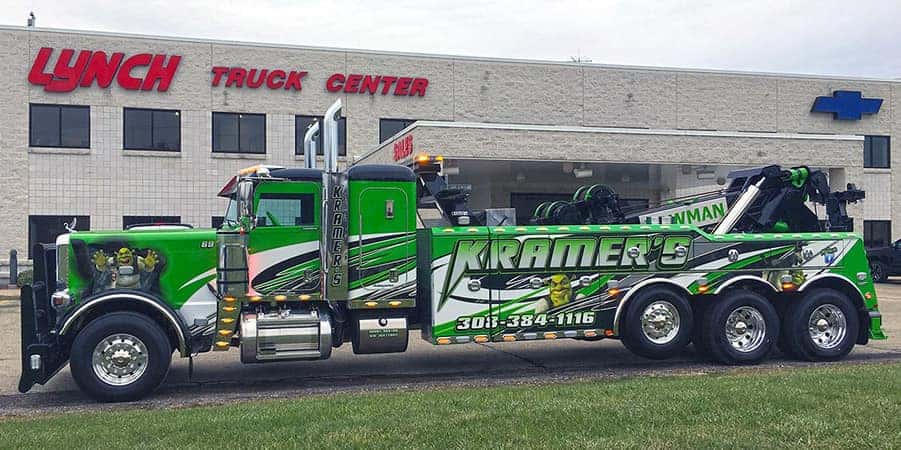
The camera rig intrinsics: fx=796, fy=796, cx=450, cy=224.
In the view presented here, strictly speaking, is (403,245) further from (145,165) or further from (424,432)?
(145,165)

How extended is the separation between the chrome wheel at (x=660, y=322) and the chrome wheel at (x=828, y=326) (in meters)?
2.08

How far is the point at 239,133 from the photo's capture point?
27547mm

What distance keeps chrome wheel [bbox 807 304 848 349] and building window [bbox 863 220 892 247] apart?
2599cm

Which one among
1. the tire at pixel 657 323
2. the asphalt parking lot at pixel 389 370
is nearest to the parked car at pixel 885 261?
the asphalt parking lot at pixel 389 370

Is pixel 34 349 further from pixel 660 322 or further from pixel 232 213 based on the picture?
pixel 660 322

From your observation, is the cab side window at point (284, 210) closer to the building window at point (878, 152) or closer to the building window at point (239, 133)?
the building window at point (239, 133)

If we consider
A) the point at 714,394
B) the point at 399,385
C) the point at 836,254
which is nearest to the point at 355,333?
the point at 399,385

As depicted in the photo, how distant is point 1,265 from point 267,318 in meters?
20.1

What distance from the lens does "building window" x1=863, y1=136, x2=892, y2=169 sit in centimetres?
3434

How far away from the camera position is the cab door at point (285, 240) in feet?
30.9

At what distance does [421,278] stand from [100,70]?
20.1 metres

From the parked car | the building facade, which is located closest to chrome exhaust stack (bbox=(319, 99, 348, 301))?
the building facade

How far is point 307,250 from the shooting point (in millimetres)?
9562

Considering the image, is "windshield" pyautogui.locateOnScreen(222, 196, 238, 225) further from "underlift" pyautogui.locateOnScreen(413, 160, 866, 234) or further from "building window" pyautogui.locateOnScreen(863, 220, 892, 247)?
"building window" pyautogui.locateOnScreen(863, 220, 892, 247)
